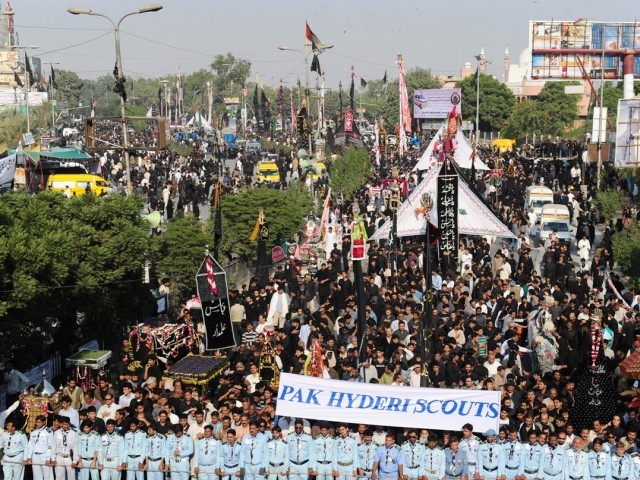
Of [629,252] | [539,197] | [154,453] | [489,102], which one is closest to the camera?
[154,453]

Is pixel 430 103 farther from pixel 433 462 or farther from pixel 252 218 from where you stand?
pixel 433 462

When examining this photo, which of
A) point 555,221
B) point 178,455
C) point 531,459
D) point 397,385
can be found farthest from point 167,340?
point 555,221

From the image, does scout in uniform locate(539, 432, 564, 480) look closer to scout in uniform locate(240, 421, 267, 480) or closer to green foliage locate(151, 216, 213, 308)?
scout in uniform locate(240, 421, 267, 480)

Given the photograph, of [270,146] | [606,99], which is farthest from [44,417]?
[606,99]

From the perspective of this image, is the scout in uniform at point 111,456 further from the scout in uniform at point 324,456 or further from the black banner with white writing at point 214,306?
the black banner with white writing at point 214,306

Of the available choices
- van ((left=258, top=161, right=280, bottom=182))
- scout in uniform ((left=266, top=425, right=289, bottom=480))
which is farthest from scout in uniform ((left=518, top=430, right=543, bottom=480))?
van ((left=258, top=161, right=280, bottom=182))

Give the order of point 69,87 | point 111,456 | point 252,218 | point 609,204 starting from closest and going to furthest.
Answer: point 111,456 < point 252,218 < point 609,204 < point 69,87

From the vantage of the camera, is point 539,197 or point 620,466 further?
point 539,197

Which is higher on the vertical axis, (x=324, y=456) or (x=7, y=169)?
(x=7, y=169)

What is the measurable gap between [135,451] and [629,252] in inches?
561

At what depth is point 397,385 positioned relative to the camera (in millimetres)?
14242

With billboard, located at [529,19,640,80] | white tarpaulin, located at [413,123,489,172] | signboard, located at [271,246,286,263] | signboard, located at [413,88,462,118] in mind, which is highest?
billboard, located at [529,19,640,80]

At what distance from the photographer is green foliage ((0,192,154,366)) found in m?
17.5

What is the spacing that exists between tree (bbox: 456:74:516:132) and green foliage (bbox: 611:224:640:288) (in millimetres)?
66977
